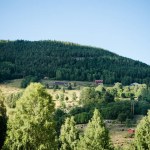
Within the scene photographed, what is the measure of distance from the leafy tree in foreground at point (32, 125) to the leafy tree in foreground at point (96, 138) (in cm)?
1468

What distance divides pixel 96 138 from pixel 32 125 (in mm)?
16342

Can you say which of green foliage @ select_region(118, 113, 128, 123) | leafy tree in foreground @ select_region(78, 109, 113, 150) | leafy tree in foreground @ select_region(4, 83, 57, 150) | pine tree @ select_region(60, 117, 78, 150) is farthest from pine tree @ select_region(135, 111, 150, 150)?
green foliage @ select_region(118, 113, 128, 123)

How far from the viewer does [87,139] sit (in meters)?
47.2

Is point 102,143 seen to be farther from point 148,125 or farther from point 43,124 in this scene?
point 43,124

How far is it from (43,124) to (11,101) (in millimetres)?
168023

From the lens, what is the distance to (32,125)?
31.9 meters

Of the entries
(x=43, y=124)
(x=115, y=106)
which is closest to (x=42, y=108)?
(x=43, y=124)

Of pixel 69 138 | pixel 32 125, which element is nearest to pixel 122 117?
pixel 69 138

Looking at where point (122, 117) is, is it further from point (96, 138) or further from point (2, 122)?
point (2, 122)

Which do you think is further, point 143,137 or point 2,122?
point 143,137

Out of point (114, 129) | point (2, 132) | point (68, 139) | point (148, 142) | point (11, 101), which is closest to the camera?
point (2, 132)

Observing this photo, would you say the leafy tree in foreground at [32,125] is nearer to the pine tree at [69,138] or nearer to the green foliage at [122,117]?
the pine tree at [69,138]

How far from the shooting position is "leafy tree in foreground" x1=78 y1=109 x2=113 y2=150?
46438 millimetres

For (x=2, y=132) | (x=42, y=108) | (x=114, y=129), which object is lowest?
(x=114, y=129)
